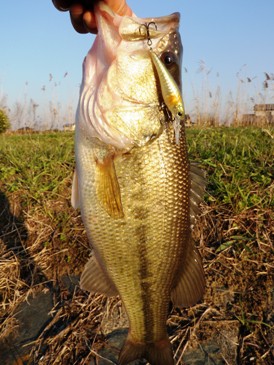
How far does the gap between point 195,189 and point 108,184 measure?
19.8 inches

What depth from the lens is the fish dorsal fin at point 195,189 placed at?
7.14 ft

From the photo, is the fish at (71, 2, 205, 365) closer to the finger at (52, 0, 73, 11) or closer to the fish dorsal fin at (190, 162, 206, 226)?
the fish dorsal fin at (190, 162, 206, 226)

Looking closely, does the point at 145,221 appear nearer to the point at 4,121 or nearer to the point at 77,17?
the point at 77,17

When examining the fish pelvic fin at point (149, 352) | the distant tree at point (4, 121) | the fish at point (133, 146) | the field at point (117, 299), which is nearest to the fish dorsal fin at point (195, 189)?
the fish at point (133, 146)

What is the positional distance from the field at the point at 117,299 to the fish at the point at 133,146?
3.95ft

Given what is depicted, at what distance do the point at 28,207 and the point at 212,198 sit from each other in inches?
73.6

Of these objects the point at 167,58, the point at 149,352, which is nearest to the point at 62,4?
the point at 167,58

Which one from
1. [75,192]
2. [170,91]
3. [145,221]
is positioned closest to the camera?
[170,91]

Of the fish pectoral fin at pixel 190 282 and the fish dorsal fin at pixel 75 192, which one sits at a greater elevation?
the fish dorsal fin at pixel 75 192

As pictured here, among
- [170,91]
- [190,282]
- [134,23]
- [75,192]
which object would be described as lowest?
[190,282]

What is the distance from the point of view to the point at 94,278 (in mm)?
2201

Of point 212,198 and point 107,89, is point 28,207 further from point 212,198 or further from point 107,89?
point 107,89

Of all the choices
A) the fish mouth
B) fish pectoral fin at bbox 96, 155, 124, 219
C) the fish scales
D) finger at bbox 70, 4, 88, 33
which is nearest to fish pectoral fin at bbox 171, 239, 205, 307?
the fish scales

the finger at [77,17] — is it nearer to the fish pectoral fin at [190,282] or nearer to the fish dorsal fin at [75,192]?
the fish dorsal fin at [75,192]
